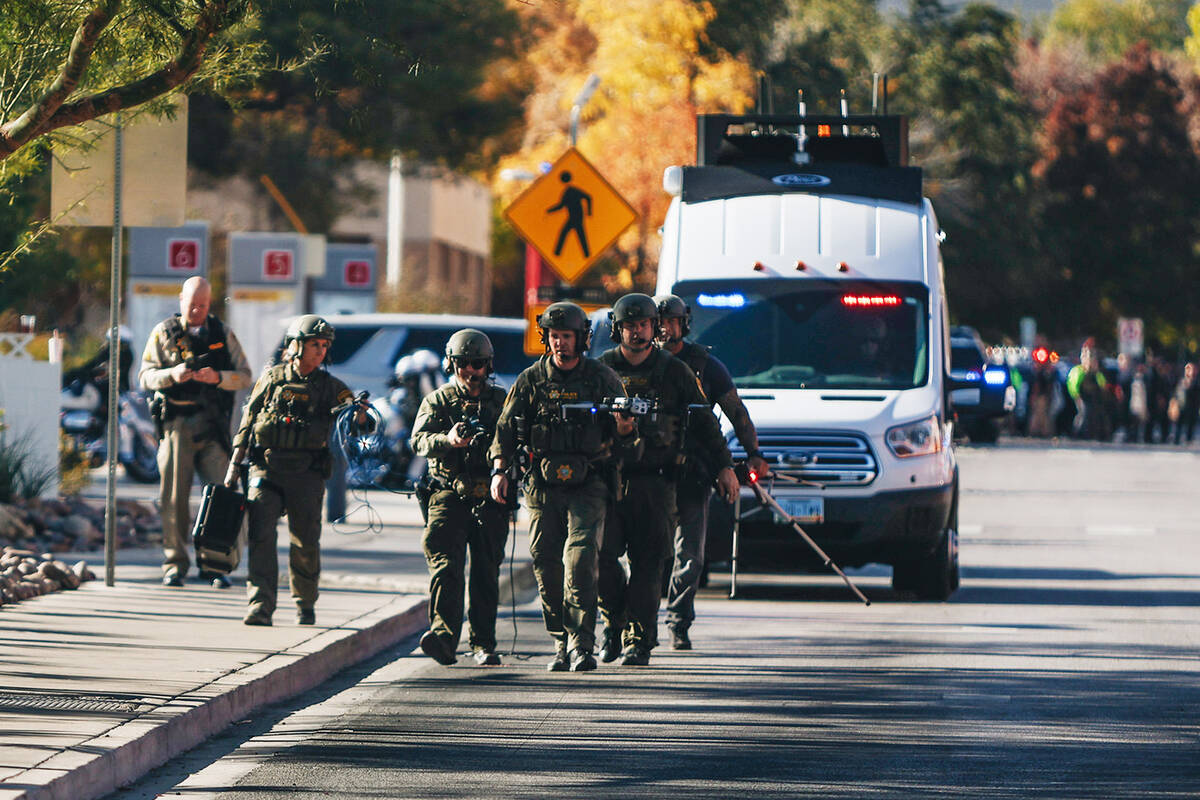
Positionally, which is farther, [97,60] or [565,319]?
[565,319]

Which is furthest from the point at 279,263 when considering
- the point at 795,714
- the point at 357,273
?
the point at 795,714

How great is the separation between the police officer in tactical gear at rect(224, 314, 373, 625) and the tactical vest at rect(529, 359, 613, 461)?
154 centimetres

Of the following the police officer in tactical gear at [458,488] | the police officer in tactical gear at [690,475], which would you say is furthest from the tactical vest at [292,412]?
the police officer in tactical gear at [690,475]

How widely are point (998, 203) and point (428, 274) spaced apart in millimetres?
16919

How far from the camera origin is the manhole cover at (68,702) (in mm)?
8820

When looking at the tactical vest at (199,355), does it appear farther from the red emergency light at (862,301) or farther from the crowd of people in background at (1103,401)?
the crowd of people in background at (1103,401)

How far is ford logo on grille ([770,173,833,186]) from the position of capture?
15.6 m

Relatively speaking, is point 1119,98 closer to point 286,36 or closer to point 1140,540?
point 286,36

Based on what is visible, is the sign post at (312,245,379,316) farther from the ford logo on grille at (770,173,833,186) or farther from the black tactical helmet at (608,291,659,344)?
the black tactical helmet at (608,291,659,344)

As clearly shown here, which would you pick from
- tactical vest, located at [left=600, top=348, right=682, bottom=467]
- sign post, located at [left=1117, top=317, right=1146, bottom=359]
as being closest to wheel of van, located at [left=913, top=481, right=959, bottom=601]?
tactical vest, located at [left=600, top=348, right=682, bottom=467]

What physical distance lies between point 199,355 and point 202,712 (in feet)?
16.3

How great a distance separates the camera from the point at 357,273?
94.6 ft

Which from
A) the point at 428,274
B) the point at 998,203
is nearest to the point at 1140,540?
the point at 428,274

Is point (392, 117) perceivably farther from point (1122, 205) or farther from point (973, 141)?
point (1122, 205)
